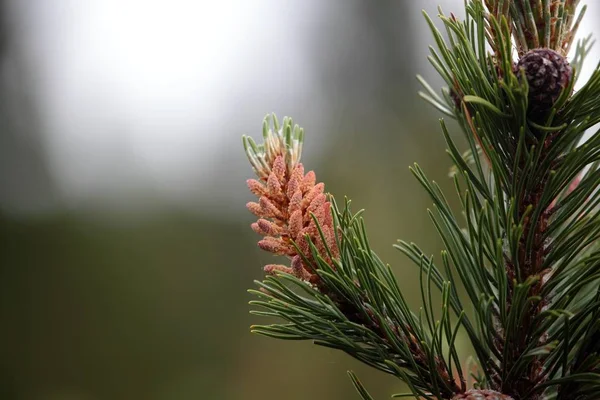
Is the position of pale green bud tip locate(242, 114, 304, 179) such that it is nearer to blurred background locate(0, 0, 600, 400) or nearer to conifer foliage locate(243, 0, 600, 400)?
conifer foliage locate(243, 0, 600, 400)

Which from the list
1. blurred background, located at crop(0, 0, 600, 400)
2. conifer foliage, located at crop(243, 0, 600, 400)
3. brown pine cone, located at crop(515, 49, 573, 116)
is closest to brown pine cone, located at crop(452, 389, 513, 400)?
conifer foliage, located at crop(243, 0, 600, 400)

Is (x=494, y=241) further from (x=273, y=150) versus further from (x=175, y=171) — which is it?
(x=175, y=171)

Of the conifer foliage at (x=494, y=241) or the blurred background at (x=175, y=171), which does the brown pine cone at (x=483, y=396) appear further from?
the blurred background at (x=175, y=171)

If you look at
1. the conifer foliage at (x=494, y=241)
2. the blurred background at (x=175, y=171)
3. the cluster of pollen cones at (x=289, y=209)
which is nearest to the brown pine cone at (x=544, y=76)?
the conifer foliage at (x=494, y=241)

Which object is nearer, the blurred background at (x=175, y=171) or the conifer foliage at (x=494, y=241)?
the conifer foliage at (x=494, y=241)

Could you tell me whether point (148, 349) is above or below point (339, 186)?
below

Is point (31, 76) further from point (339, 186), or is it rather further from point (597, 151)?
point (597, 151)

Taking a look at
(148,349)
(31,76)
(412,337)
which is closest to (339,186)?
(148,349)

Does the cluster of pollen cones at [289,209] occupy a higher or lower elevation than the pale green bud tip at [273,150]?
lower
